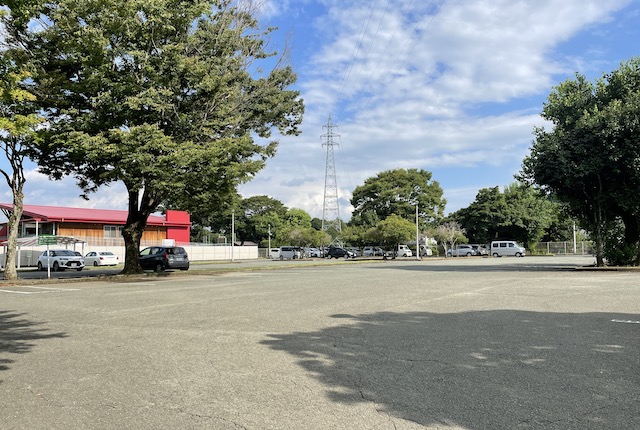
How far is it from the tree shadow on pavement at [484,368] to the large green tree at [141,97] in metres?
14.2

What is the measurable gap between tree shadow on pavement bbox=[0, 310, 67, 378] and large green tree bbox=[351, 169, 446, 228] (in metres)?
70.0

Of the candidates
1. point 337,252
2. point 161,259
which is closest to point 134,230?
point 161,259

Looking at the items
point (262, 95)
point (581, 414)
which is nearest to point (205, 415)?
point (581, 414)

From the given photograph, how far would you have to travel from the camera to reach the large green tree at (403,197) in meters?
78.3

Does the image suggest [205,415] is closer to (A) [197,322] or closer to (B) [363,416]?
(B) [363,416]

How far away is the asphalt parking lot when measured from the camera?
4.32 m

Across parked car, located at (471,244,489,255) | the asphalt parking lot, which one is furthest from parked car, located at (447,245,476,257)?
the asphalt parking lot

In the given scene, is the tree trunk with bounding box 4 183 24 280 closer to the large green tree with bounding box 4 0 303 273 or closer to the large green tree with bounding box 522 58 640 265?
the large green tree with bounding box 4 0 303 273

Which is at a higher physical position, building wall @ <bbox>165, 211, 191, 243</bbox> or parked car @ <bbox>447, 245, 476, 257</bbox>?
building wall @ <bbox>165, 211, 191, 243</bbox>

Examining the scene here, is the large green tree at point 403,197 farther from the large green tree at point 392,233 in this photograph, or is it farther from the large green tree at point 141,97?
the large green tree at point 141,97

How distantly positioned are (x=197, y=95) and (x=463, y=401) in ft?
69.2

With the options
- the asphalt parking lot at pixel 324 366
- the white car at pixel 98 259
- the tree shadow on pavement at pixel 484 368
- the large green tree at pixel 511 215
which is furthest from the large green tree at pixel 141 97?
the large green tree at pixel 511 215

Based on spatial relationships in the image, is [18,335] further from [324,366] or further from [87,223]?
[87,223]

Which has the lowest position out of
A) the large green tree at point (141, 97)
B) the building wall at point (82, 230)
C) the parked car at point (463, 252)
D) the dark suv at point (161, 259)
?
the parked car at point (463, 252)
